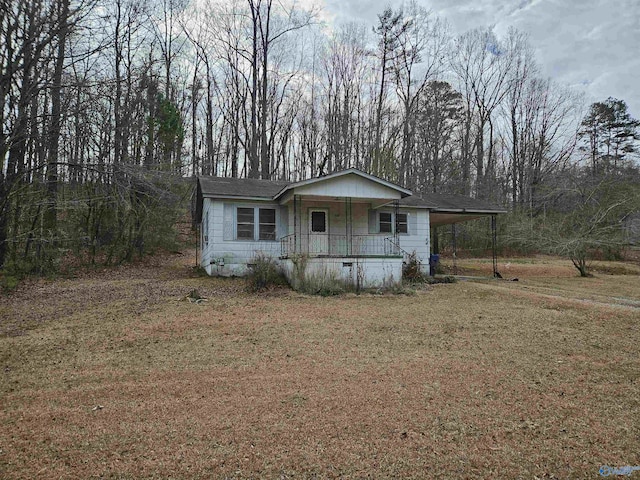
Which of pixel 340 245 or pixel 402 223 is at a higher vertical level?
pixel 402 223

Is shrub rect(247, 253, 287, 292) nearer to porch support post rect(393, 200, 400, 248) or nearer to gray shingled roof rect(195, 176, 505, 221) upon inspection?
gray shingled roof rect(195, 176, 505, 221)

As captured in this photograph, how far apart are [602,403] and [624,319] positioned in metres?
4.83

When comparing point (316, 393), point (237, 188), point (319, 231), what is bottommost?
point (316, 393)

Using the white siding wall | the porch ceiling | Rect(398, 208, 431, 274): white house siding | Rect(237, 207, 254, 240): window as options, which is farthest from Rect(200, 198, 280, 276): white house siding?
Rect(398, 208, 431, 274): white house siding

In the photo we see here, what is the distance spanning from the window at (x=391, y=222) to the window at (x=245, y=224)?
477 cm

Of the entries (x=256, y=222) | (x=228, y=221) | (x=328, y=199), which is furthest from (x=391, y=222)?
(x=228, y=221)

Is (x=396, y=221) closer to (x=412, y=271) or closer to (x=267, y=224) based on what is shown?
(x=412, y=271)

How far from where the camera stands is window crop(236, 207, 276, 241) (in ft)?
44.2

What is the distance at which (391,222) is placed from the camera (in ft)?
49.6

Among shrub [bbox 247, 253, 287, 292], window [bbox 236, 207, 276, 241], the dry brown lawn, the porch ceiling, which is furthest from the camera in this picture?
window [bbox 236, 207, 276, 241]

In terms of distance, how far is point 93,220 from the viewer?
16562mm

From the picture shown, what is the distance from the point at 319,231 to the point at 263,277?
3.93 metres

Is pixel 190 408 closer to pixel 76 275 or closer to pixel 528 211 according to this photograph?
pixel 76 275

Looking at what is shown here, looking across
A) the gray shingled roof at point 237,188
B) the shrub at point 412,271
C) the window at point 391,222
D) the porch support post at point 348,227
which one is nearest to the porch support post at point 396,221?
the window at point 391,222
